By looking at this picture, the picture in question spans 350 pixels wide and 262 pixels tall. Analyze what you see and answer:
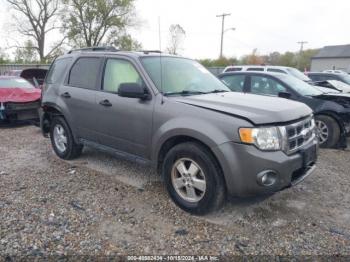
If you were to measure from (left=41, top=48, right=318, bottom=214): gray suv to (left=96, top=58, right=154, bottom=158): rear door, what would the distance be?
0.01m

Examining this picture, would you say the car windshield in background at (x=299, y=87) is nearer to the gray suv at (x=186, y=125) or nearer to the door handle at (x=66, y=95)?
the gray suv at (x=186, y=125)

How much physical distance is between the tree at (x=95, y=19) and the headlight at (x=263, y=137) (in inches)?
1465

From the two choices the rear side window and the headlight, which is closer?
the headlight

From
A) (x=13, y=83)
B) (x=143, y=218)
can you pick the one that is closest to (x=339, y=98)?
(x=143, y=218)

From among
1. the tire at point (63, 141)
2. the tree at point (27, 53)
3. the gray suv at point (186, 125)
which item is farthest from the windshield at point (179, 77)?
the tree at point (27, 53)

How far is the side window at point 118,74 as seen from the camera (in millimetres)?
3975

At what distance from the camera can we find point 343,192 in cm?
412

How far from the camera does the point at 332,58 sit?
2397 inches

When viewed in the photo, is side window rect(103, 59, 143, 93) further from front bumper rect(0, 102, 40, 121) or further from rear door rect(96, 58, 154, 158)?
front bumper rect(0, 102, 40, 121)

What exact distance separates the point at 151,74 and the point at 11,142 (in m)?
4.48

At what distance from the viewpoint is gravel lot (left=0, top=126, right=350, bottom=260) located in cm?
→ 285

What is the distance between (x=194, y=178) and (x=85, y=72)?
2.58 m

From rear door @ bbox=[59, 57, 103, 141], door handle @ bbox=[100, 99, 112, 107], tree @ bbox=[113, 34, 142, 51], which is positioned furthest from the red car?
tree @ bbox=[113, 34, 142, 51]

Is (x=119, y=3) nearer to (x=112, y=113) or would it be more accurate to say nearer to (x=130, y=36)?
(x=130, y=36)
